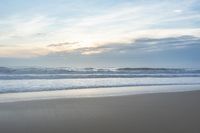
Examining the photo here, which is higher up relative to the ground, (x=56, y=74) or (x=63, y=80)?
(x=56, y=74)

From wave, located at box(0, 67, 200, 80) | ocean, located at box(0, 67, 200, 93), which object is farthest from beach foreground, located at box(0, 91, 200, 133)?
wave, located at box(0, 67, 200, 80)

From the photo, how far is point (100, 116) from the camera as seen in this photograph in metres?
8.03

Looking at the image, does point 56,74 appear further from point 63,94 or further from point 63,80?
point 63,94

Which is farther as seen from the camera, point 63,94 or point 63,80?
point 63,80

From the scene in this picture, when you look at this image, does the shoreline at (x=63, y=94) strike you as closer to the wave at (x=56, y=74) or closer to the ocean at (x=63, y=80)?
the ocean at (x=63, y=80)

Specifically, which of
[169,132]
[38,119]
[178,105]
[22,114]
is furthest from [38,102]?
[169,132]

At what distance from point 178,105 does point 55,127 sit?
170 inches

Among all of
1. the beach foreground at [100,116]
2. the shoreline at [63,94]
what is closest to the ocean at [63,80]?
the shoreline at [63,94]

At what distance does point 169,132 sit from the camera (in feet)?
21.0

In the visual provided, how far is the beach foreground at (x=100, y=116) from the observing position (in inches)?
264

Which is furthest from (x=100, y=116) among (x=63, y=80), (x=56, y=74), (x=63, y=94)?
(x=56, y=74)

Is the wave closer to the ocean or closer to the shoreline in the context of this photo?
the ocean

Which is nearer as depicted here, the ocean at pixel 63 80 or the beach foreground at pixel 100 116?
→ the beach foreground at pixel 100 116

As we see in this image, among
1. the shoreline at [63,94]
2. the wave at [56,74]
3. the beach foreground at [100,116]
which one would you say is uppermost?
the wave at [56,74]
